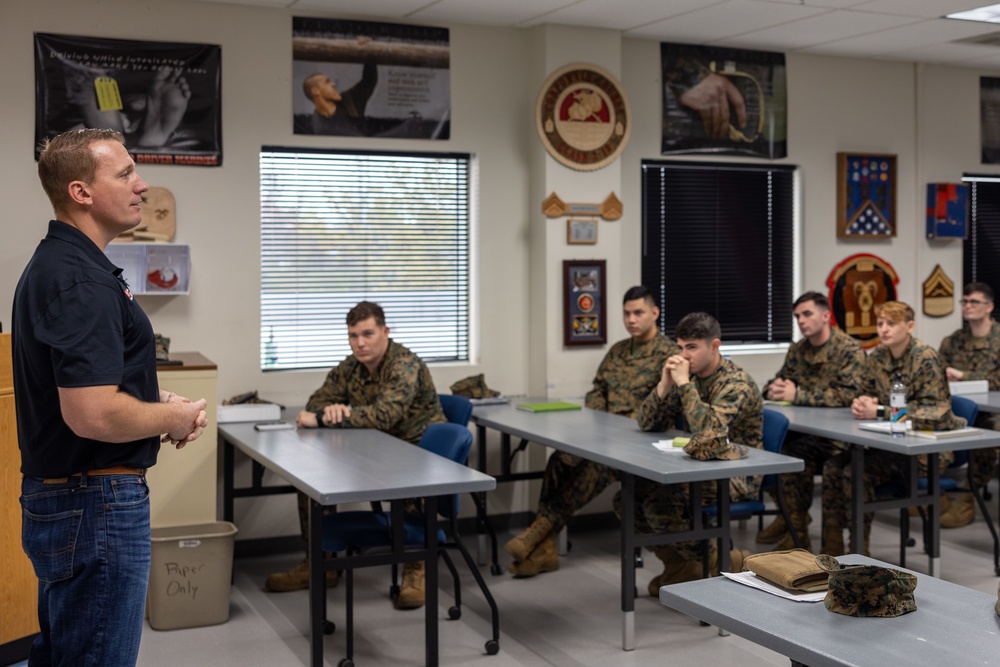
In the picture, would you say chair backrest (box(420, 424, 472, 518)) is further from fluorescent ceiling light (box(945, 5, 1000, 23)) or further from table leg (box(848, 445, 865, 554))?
fluorescent ceiling light (box(945, 5, 1000, 23))

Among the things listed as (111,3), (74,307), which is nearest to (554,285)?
(111,3)

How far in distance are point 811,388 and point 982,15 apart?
224 cm

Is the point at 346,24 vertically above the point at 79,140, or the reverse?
the point at 346,24

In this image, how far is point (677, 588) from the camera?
8.27 ft

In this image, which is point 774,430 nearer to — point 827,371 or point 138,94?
point 827,371

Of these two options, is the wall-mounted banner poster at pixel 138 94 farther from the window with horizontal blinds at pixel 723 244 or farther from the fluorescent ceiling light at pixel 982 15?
the fluorescent ceiling light at pixel 982 15

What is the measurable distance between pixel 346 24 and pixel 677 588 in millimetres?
4101

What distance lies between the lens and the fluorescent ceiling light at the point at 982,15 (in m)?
5.75

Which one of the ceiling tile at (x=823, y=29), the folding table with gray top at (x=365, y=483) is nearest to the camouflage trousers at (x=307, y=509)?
the folding table with gray top at (x=365, y=483)

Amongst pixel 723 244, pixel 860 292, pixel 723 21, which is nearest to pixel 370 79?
pixel 723 21

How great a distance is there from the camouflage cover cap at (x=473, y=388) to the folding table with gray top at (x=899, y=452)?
1.65 m

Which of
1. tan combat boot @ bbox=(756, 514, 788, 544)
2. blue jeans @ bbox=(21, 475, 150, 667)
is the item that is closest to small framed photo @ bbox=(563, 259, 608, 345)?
tan combat boot @ bbox=(756, 514, 788, 544)

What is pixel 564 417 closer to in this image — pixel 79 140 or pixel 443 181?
pixel 443 181

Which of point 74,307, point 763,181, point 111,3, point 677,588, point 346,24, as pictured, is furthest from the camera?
point 763,181
